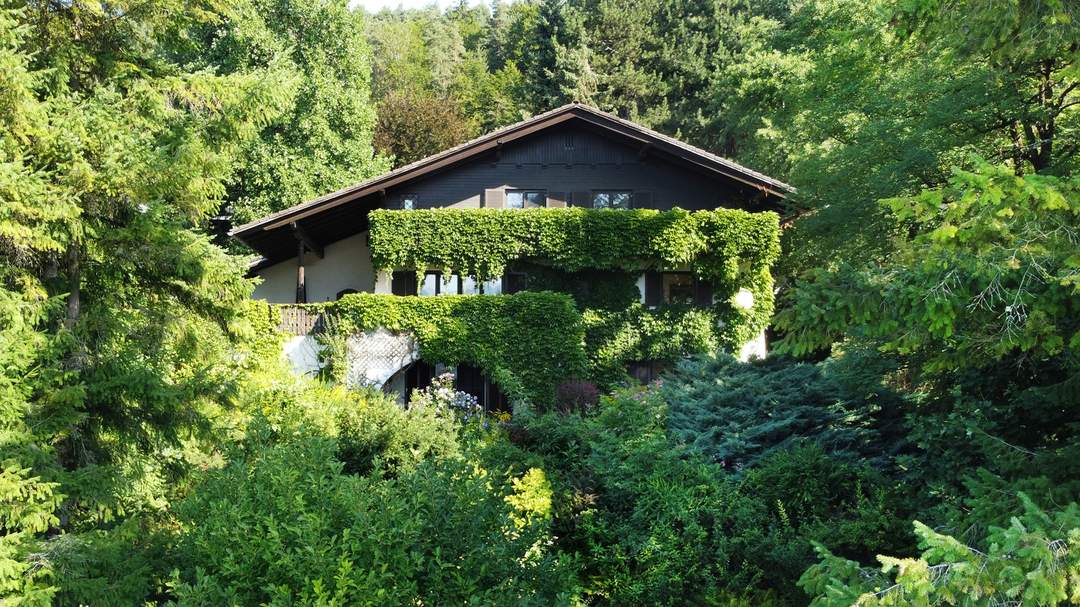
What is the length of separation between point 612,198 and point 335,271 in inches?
359

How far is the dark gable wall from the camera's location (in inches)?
885

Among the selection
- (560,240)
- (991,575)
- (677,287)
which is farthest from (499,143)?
(991,575)

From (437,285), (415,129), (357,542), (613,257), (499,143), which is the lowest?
(357,542)

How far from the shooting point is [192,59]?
32.1 m

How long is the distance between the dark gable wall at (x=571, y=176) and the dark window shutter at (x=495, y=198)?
0.14 metres

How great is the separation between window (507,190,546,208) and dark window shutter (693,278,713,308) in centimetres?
507

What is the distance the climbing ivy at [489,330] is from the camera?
2023 centimetres

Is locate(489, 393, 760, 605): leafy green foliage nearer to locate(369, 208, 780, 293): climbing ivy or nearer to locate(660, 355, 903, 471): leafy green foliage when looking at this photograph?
locate(660, 355, 903, 471): leafy green foliage

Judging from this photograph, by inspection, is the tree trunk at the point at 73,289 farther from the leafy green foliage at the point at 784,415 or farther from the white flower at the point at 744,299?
the white flower at the point at 744,299

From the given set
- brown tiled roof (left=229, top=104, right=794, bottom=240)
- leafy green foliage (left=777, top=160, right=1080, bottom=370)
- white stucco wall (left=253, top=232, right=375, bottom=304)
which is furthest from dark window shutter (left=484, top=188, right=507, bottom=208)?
leafy green foliage (left=777, top=160, right=1080, bottom=370)

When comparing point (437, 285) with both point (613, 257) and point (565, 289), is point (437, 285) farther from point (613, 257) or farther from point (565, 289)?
point (613, 257)

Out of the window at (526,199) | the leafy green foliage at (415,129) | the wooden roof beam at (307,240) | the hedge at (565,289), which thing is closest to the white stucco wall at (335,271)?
the wooden roof beam at (307,240)

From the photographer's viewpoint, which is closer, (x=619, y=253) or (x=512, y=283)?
(x=619, y=253)

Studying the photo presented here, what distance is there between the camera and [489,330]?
66.7 ft
